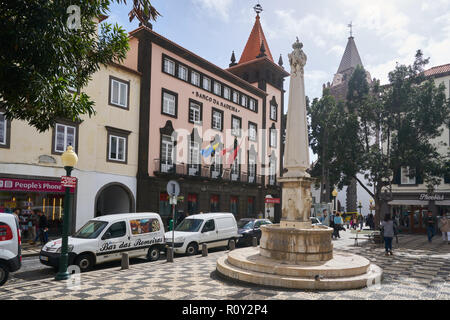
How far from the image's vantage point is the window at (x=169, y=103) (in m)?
24.4

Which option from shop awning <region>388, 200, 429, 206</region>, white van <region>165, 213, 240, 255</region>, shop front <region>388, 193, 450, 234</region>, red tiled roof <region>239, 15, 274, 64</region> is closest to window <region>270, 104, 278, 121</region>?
red tiled roof <region>239, 15, 274, 64</region>

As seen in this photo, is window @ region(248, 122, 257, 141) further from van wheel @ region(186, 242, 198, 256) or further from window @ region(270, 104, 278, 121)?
van wheel @ region(186, 242, 198, 256)

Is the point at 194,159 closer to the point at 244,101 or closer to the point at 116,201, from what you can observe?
the point at 116,201

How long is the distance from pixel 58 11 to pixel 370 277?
28.6 feet

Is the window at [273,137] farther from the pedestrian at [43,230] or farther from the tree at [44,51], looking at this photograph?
the tree at [44,51]

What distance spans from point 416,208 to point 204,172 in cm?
1965

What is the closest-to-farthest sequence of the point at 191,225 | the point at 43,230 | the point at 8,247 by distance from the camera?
the point at 8,247
the point at 191,225
the point at 43,230

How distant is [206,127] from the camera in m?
28.0

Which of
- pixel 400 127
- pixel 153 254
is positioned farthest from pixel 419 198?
pixel 153 254

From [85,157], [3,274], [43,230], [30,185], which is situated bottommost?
[3,274]

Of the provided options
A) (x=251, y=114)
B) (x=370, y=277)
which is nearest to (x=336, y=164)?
(x=251, y=114)

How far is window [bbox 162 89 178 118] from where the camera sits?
962 inches
